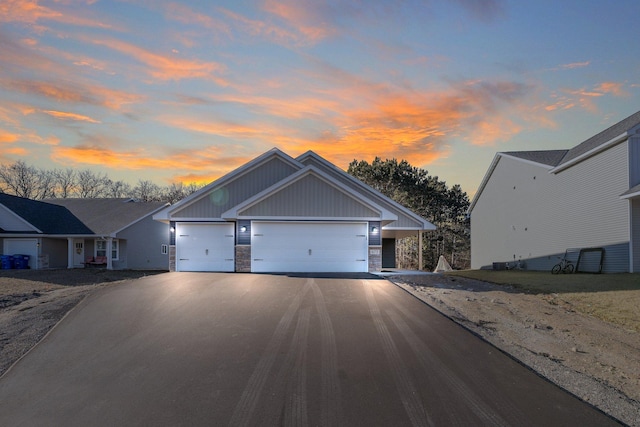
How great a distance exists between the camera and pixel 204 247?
62.5 ft

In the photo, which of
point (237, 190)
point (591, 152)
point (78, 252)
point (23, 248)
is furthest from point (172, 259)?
point (591, 152)

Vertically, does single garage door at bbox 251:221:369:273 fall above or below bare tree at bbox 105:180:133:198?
below

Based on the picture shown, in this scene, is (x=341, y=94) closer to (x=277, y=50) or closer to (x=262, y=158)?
(x=277, y=50)

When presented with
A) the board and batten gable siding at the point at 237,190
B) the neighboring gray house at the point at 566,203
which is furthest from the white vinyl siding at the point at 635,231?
the board and batten gable siding at the point at 237,190

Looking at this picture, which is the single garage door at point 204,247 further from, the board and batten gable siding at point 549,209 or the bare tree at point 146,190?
the bare tree at point 146,190

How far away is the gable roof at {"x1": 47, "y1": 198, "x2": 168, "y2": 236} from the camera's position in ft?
99.8

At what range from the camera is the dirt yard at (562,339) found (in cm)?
550

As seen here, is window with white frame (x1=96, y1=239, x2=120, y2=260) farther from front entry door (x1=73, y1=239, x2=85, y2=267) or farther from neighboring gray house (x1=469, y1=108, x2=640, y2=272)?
neighboring gray house (x1=469, y1=108, x2=640, y2=272)

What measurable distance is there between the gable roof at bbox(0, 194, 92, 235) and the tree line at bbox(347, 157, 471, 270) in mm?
25965

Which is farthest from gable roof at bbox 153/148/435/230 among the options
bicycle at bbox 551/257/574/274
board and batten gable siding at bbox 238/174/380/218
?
bicycle at bbox 551/257/574/274

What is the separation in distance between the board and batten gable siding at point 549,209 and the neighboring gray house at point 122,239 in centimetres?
2515

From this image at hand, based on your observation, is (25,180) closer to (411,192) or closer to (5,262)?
(5,262)

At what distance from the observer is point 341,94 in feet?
56.1

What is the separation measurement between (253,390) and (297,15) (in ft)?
41.8
